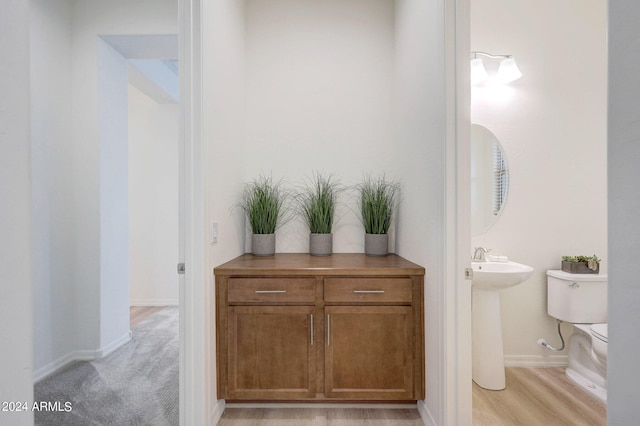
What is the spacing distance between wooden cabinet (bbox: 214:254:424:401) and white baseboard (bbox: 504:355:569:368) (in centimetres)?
111

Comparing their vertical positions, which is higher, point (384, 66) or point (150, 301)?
point (384, 66)

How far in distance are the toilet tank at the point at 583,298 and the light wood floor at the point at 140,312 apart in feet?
12.3

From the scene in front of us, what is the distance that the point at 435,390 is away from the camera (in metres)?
1.60

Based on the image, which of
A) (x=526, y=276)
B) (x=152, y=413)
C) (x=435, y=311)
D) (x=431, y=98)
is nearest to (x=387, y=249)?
(x=435, y=311)

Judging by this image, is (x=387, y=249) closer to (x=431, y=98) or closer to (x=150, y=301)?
(x=431, y=98)

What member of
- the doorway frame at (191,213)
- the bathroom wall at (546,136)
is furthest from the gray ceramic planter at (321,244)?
the bathroom wall at (546,136)

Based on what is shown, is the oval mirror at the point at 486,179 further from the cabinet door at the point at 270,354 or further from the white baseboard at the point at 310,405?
the cabinet door at the point at 270,354

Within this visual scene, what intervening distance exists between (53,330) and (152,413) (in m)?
1.15

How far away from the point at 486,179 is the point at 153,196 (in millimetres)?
3572

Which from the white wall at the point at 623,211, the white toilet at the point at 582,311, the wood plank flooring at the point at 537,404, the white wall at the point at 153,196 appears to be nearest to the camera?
the white wall at the point at 623,211

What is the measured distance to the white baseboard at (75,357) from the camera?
2189mm

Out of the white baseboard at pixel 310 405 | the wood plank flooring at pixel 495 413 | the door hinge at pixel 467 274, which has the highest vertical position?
the door hinge at pixel 467 274

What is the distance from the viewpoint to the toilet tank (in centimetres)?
216

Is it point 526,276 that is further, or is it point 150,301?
point 150,301
